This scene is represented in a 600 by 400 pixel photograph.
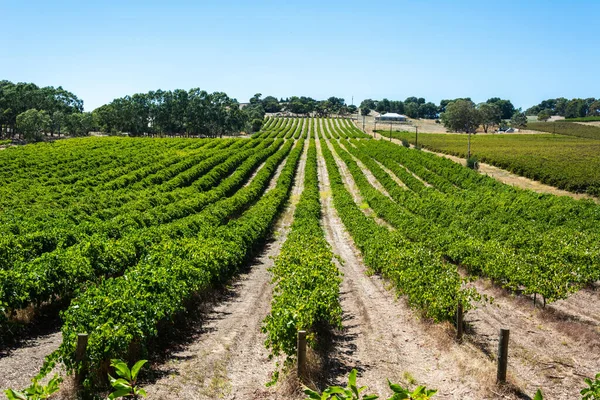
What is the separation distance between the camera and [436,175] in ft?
202

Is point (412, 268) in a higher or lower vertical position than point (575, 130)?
lower

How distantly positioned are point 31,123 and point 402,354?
4924 inches

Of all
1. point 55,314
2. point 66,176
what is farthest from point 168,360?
point 66,176

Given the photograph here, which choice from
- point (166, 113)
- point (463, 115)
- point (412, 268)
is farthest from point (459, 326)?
point (463, 115)

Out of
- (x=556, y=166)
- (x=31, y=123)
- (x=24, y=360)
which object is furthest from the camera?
(x=31, y=123)

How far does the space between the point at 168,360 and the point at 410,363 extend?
6.26 meters

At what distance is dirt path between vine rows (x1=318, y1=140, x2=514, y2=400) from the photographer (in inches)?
453

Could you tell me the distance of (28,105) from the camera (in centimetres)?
14412

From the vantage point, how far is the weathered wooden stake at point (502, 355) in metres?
11.0

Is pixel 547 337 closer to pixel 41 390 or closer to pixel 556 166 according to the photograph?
pixel 41 390

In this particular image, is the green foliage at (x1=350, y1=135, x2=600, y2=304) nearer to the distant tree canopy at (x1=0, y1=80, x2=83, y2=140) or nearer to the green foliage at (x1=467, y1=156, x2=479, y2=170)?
the green foliage at (x1=467, y1=156, x2=479, y2=170)

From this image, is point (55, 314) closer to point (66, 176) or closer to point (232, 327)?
point (232, 327)

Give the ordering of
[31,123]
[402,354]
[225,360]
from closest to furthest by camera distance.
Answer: [225,360] < [402,354] < [31,123]

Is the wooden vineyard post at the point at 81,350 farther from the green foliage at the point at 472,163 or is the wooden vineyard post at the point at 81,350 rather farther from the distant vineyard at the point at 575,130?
the distant vineyard at the point at 575,130
